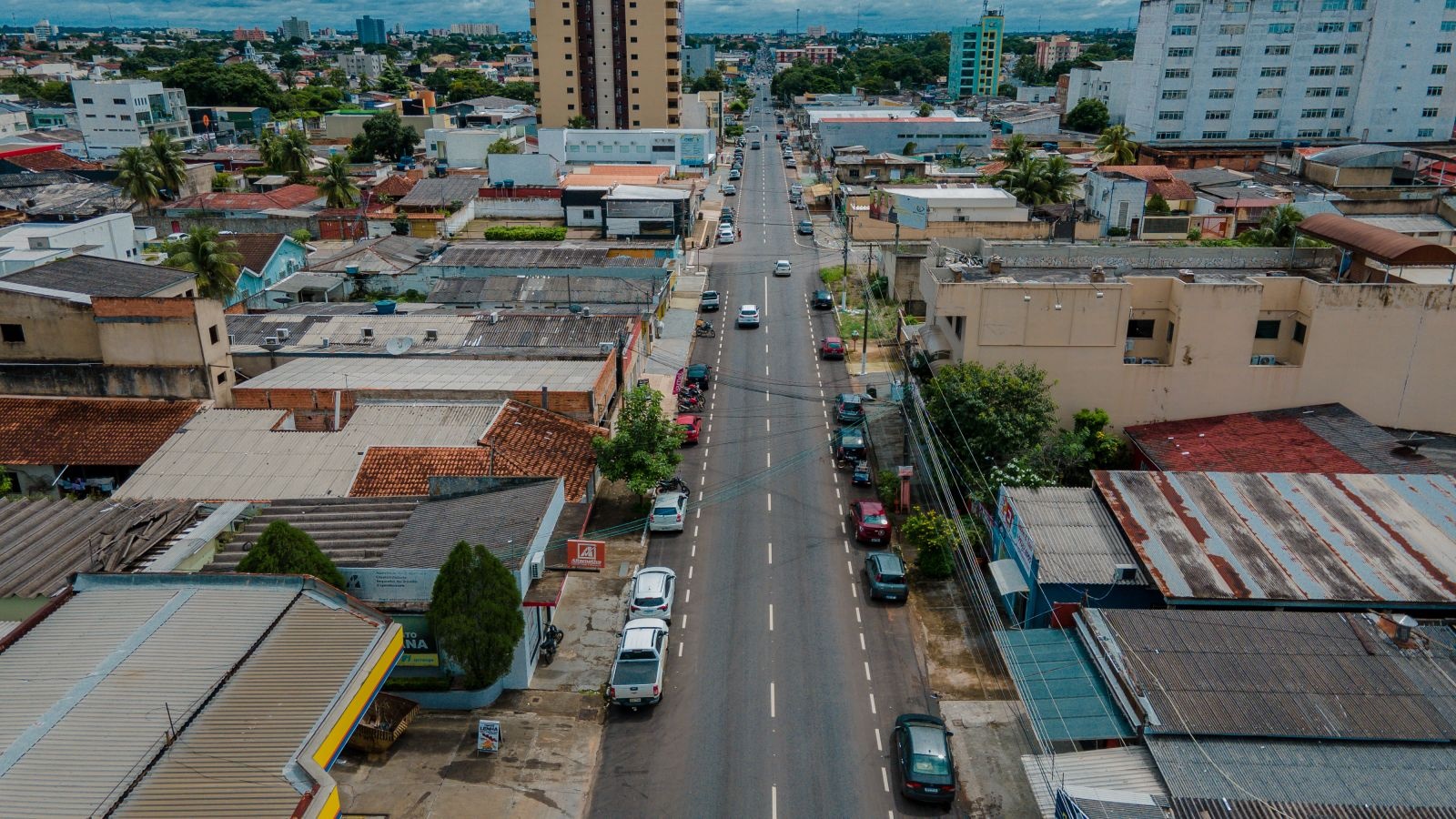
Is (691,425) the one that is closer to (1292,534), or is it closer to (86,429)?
(86,429)

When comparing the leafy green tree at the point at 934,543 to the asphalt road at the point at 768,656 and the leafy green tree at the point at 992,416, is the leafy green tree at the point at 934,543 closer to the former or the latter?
the asphalt road at the point at 768,656

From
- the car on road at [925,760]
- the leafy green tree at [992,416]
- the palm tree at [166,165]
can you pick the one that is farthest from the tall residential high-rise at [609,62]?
the car on road at [925,760]

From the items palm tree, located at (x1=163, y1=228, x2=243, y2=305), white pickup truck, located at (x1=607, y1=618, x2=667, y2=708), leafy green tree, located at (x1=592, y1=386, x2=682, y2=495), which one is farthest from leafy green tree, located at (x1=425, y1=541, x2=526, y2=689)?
palm tree, located at (x1=163, y1=228, x2=243, y2=305)

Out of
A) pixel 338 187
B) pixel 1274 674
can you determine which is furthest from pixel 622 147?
pixel 1274 674

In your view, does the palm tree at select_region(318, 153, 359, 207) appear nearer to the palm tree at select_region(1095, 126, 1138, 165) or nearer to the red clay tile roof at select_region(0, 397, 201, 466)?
the red clay tile roof at select_region(0, 397, 201, 466)

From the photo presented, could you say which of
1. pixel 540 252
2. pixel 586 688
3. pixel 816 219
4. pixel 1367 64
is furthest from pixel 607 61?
pixel 586 688
